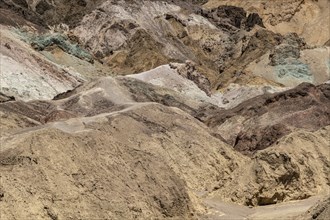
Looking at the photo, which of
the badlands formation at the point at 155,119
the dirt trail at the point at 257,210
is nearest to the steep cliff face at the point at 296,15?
the badlands formation at the point at 155,119

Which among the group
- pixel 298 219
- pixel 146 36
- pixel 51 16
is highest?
pixel 298 219

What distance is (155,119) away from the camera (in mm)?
25375

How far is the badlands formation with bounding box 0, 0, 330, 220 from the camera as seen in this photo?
46.6ft

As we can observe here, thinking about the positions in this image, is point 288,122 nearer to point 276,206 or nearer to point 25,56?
point 276,206

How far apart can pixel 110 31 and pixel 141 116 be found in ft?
162

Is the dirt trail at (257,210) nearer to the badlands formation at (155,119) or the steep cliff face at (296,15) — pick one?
the badlands formation at (155,119)

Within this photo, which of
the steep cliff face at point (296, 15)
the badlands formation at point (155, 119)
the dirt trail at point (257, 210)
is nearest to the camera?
the badlands formation at point (155, 119)

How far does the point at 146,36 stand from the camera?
69188 mm

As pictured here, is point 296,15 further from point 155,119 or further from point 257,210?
point 257,210

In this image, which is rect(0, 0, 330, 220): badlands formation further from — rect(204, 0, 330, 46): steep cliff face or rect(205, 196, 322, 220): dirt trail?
rect(204, 0, 330, 46): steep cliff face

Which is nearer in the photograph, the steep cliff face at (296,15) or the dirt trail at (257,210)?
the dirt trail at (257,210)

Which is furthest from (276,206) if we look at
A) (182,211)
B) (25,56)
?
(25,56)

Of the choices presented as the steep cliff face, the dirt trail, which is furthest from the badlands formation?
the steep cliff face

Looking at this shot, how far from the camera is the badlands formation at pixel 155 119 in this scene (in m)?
14.2
